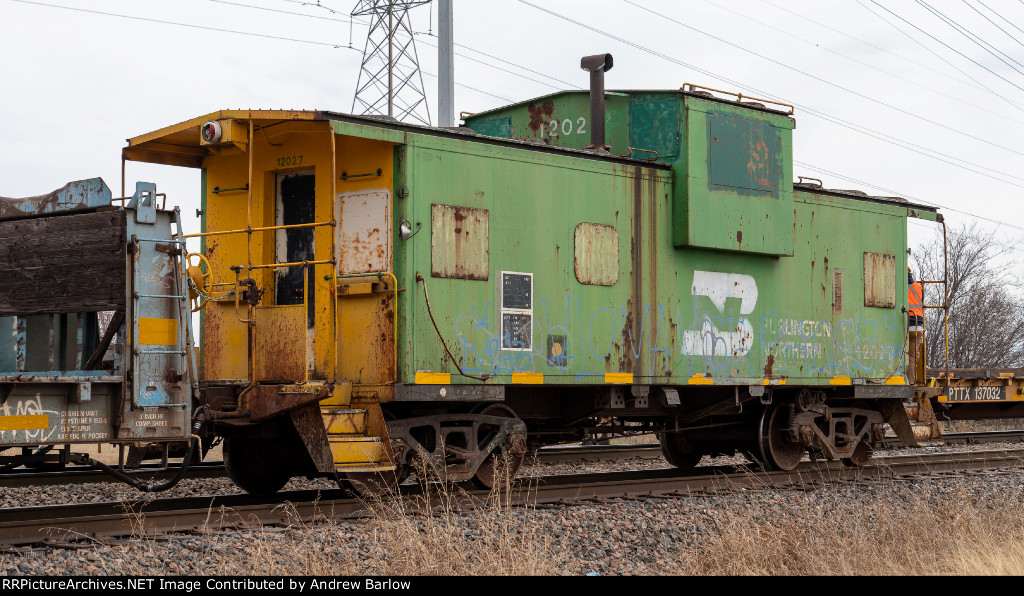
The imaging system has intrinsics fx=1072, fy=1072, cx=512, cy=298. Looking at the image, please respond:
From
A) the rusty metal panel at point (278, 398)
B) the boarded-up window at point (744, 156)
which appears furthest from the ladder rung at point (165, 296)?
the boarded-up window at point (744, 156)

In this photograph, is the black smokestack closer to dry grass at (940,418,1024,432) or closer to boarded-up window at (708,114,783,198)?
boarded-up window at (708,114,783,198)

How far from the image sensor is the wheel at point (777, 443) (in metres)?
13.4

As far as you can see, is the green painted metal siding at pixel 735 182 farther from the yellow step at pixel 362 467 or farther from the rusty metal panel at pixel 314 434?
the rusty metal panel at pixel 314 434

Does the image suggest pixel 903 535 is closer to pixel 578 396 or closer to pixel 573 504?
pixel 573 504

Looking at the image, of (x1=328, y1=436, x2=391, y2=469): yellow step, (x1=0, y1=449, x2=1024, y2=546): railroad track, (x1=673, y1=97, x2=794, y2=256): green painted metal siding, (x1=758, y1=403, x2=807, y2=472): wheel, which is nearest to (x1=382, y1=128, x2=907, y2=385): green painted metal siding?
(x1=673, y1=97, x2=794, y2=256): green painted metal siding

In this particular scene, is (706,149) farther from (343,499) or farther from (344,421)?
(343,499)

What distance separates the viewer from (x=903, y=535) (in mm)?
8156

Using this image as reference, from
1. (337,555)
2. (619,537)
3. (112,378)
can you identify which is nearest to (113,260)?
(112,378)

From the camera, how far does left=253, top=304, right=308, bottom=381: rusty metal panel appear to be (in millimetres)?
10188

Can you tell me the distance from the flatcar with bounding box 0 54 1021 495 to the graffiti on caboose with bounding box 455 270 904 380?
0.03m

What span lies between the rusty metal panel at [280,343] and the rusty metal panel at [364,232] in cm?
Answer: 66

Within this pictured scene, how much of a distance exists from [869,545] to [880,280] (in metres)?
7.97

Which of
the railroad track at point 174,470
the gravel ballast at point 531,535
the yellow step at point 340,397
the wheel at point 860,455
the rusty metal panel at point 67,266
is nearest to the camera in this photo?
the gravel ballast at point 531,535

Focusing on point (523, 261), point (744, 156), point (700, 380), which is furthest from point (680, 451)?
point (523, 261)
